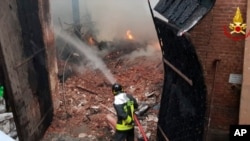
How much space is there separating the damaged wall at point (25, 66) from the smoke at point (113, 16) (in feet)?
24.5

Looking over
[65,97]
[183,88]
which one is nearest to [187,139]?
[183,88]

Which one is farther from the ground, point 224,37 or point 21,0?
point 21,0

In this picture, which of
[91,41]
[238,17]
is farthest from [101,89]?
[238,17]

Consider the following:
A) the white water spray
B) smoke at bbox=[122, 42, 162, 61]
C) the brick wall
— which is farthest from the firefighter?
smoke at bbox=[122, 42, 162, 61]

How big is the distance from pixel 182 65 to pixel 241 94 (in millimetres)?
1906

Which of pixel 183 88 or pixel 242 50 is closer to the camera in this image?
pixel 183 88

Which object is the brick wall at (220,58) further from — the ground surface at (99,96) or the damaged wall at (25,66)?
the damaged wall at (25,66)

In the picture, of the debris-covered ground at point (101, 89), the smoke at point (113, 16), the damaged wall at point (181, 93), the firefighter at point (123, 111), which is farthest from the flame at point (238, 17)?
the smoke at point (113, 16)

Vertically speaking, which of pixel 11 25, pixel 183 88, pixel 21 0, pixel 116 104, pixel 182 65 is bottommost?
pixel 116 104

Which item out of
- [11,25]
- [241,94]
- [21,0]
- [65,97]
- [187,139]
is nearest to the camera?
[187,139]

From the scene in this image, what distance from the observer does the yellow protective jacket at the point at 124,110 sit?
266 inches

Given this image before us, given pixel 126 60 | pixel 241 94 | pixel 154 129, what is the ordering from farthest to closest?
pixel 126 60 → pixel 154 129 → pixel 241 94

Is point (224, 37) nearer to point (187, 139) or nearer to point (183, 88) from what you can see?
point (183, 88)

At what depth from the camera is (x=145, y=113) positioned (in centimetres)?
901
